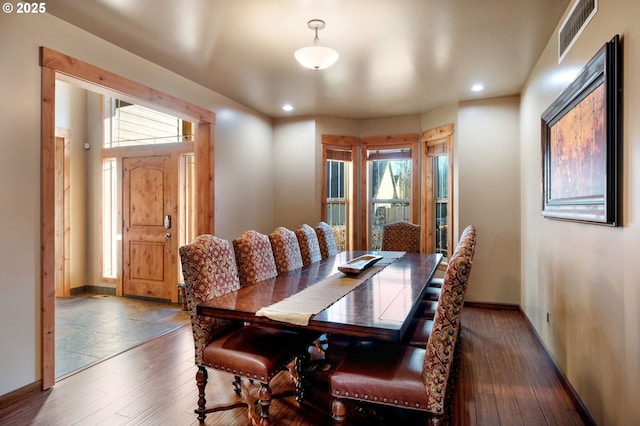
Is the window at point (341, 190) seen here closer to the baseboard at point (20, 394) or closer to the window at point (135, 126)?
the window at point (135, 126)

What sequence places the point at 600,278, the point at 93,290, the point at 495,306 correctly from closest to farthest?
the point at 600,278, the point at 495,306, the point at 93,290

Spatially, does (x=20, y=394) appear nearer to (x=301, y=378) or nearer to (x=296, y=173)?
(x=301, y=378)

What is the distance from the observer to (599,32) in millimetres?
2035

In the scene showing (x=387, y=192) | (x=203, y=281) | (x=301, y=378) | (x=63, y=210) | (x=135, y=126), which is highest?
(x=135, y=126)

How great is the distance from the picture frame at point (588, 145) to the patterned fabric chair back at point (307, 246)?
2.06 meters

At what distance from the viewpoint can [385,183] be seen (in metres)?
5.79

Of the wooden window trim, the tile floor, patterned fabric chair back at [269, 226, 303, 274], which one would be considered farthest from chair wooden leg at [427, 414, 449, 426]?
the wooden window trim

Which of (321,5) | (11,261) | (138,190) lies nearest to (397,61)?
(321,5)

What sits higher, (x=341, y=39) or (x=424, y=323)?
(x=341, y=39)

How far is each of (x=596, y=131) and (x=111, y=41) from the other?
352 centimetres

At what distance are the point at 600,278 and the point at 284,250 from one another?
2.16 metres

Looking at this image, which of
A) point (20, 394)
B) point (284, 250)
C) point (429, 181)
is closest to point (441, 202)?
point (429, 181)

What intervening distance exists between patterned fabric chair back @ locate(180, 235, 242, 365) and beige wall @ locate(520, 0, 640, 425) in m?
2.09

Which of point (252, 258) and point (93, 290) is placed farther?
point (93, 290)
